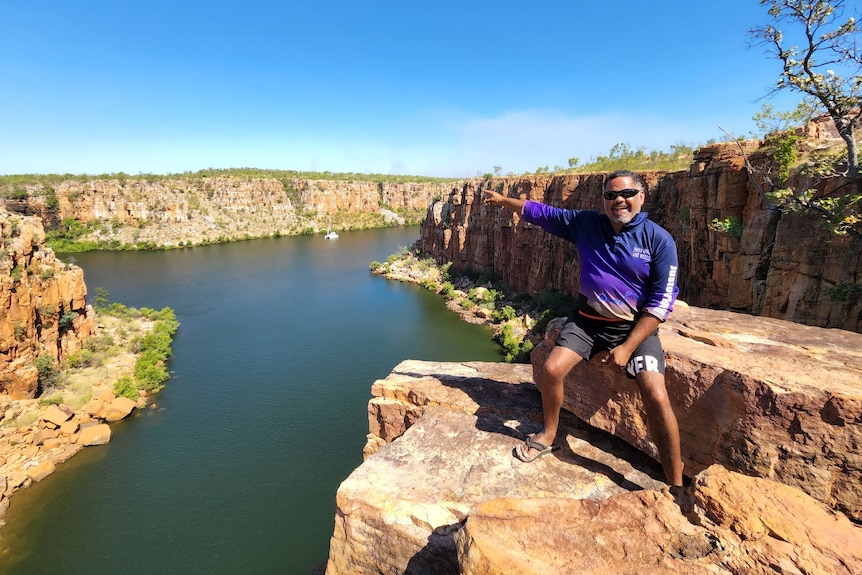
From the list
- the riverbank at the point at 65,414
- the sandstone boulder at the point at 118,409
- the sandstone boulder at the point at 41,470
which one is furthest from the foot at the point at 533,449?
the sandstone boulder at the point at 118,409

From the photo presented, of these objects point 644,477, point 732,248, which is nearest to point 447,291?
point 732,248

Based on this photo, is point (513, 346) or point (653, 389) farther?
point (513, 346)

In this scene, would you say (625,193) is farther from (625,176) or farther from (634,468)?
(634,468)

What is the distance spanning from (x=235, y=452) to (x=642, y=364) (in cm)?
1678

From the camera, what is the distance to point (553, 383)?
4020 mm

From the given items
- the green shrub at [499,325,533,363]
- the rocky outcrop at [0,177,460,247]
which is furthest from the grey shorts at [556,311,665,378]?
the rocky outcrop at [0,177,460,247]

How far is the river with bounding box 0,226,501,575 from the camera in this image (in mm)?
12312

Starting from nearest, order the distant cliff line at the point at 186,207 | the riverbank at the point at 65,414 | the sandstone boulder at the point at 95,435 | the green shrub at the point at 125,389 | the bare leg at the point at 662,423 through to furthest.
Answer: the bare leg at the point at 662,423 → the riverbank at the point at 65,414 → the sandstone boulder at the point at 95,435 → the green shrub at the point at 125,389 → the distant cliff line at the point at 186,207

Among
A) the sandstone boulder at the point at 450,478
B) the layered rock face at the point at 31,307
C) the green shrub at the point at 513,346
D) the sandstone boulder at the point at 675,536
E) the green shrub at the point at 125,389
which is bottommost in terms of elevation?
the green shrub at the point at 125,389

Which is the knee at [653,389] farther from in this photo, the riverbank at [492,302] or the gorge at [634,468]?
the riverbank at [492,302]

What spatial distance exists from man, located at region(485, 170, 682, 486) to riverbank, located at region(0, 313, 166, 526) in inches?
730

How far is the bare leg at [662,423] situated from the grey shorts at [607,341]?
92 millimetres

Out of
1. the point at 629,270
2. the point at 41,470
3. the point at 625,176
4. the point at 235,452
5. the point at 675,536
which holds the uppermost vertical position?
the point at 625,176

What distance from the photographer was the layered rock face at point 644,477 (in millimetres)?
2555
